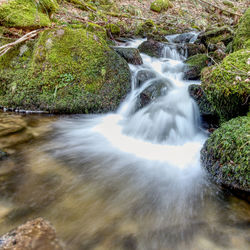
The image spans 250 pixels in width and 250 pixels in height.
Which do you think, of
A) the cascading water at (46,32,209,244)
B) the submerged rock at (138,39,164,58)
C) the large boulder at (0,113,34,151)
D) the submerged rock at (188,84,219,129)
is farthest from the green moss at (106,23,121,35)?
the large boulder at (0,113,34,151)

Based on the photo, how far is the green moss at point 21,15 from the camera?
561 cm

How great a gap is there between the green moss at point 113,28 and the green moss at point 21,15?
13.0 ft

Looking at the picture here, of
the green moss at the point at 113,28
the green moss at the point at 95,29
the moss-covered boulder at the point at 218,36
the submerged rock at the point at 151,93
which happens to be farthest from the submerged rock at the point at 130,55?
the moss-covered boulder at the point at 218,36

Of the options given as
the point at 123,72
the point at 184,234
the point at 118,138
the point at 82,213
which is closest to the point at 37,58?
the point at 123,72

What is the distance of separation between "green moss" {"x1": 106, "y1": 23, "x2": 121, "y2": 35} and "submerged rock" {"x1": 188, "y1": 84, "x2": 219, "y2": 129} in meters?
6.45

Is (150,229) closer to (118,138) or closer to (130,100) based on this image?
(118,138)

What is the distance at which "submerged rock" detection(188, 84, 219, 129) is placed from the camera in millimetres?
4570

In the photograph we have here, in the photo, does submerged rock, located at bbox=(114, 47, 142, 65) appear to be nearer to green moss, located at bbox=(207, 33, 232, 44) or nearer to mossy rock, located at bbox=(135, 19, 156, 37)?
green moss, located at bbox=(207, 33, 232, 44)

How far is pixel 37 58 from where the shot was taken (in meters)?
5.27

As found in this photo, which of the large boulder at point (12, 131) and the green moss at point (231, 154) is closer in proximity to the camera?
the green moss at point (231, 154)

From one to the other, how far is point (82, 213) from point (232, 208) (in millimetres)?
1793

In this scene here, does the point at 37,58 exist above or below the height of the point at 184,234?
above

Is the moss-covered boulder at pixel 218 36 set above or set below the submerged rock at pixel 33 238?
above

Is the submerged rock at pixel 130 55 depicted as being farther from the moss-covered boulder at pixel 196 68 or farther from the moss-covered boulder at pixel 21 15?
the moss-covered boulder at pixel 21 15
